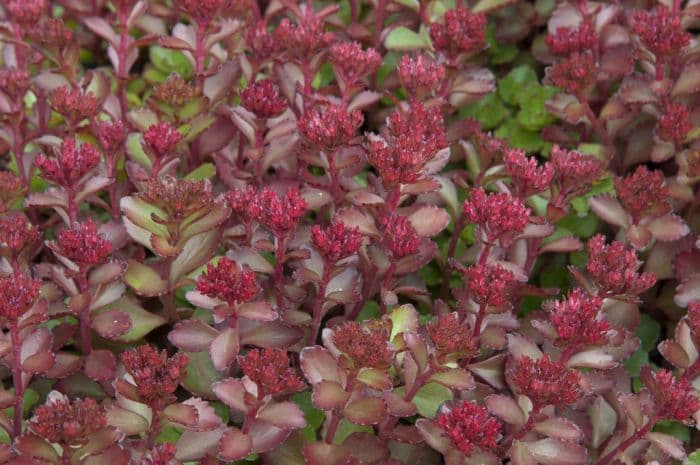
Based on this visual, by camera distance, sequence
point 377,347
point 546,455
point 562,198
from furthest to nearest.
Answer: point 562,198 → point 546,455 → point 377,347

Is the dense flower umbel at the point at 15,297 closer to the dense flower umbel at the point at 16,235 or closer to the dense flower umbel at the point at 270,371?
the dense flower umbel at the point at 16,235

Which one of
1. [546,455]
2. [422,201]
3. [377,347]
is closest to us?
[377,347]

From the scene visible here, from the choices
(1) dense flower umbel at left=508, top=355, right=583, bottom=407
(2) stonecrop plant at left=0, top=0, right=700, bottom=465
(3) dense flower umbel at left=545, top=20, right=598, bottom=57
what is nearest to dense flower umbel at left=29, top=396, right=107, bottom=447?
(2) stonecrop plant at left=0, top=0, right=700, bottom=465

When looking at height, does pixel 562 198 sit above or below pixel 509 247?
above

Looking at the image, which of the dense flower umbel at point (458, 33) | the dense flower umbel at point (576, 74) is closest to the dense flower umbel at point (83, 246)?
the dense flower umbel at point (458, 33)

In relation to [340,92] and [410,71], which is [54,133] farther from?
[410,71]

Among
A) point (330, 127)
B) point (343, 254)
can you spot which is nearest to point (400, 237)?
point (343, 254)

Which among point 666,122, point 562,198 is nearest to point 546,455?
point 562,198
